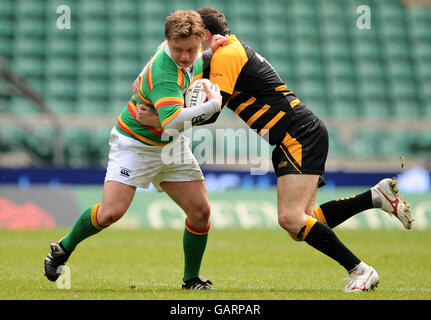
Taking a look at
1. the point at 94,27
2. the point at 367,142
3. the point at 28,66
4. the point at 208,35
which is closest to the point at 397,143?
the point at 367,142

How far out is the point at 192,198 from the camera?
218 inches

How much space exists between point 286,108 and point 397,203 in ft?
3.87

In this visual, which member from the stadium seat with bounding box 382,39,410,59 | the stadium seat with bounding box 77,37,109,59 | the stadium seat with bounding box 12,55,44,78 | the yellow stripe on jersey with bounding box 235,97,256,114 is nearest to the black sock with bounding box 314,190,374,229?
the yellow stripe on jersey with bounding box 235,97,256,114

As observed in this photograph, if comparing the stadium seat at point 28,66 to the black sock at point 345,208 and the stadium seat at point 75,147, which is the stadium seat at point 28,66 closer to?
the stadium seat at point 75,147

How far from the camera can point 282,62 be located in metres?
20.0

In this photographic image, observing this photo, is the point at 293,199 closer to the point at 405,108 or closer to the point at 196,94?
the point at 196,94

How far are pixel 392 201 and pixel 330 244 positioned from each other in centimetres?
75

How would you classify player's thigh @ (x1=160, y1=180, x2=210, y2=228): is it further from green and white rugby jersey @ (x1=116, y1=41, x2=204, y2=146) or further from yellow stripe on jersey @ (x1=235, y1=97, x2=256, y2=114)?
yellow stripe on jersey @ (x1=235, y1=97, x2=256, y2=114)

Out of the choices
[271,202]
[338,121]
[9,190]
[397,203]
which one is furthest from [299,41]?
[397,203]

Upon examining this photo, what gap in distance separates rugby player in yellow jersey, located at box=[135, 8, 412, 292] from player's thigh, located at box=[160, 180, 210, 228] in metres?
0.60

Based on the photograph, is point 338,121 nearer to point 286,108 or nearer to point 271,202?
point 271,202

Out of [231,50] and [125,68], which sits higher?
[231,50]

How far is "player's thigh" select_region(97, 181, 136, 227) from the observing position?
5363 millimetres

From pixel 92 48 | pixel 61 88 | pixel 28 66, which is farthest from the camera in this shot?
pixel 92 48
